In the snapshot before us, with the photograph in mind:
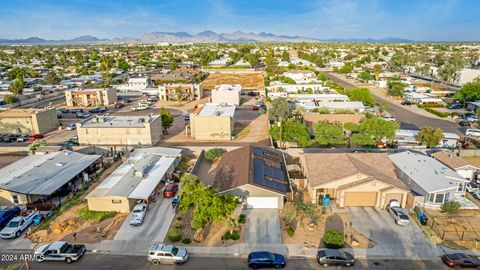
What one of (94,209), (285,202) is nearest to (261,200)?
(285,202)

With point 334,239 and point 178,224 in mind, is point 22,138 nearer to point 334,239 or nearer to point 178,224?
point 178,224

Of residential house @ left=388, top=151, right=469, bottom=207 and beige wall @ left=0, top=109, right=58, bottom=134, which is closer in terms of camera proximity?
residential house @ left=388, top=151, right=469, bottom=207

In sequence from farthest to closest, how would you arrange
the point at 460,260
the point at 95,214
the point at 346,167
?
1. the point at 346,167
2. the point at 95,214
3. the point at 460,260

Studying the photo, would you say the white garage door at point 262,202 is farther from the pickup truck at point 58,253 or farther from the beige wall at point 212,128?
the beige wall at point 212,128

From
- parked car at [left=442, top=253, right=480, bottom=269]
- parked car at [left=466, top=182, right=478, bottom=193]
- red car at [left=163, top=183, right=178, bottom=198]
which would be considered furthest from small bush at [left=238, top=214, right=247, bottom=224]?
parked car at [left=466, top=182, right=478, bottom=193]

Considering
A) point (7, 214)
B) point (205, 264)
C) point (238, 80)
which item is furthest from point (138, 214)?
point (238, 80)

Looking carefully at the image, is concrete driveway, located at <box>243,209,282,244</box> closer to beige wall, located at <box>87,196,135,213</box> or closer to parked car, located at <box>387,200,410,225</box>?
parked car, located at <box>387,200,410,225</box>

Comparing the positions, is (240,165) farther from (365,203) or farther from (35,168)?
(35,168)
